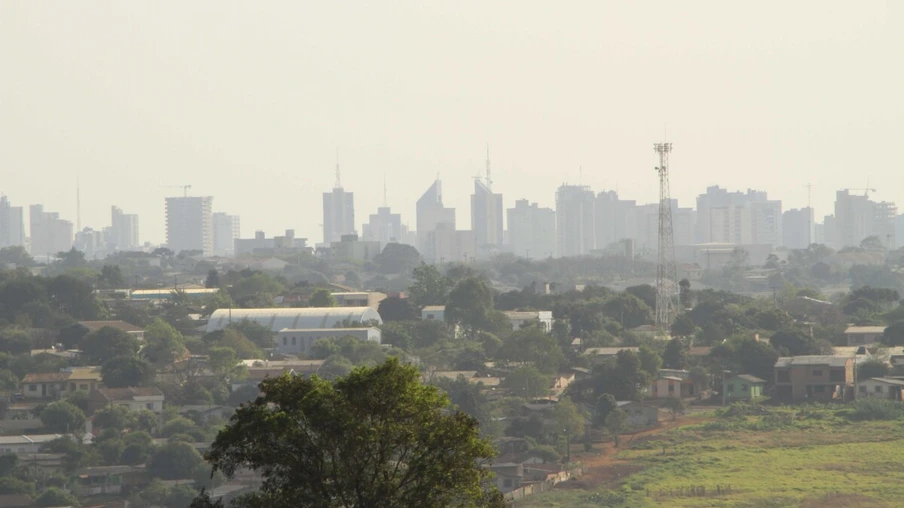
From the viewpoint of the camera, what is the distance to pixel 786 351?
32438 mm

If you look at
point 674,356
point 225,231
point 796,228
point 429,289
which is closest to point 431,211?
point 225,231

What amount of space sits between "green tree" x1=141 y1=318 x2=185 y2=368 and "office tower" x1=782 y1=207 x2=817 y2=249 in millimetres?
105858

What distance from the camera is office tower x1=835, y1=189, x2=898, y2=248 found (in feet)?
414

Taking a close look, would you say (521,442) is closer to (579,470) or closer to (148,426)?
(579,470)

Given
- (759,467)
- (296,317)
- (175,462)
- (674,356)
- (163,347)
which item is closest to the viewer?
(759,467)

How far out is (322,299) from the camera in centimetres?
4725

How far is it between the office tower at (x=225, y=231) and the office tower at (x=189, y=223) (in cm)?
569

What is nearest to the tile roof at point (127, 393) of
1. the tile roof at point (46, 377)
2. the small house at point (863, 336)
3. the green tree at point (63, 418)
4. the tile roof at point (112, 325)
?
the green tree at point (63, 418)

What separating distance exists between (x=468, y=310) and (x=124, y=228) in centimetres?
11727

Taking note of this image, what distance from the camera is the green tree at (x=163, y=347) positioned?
34094mm

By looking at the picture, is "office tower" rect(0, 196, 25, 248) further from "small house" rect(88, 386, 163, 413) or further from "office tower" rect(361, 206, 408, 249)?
"small house" rect(88, 386, 163, 413)

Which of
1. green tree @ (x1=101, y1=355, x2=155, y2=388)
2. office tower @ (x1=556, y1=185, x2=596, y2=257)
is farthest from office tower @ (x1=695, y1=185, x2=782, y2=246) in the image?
green tree @ (x1=101, y1=355, x2=155, y2=388)

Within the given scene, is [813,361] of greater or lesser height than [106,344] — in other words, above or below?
below

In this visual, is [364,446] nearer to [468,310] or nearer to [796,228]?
[468,310]
